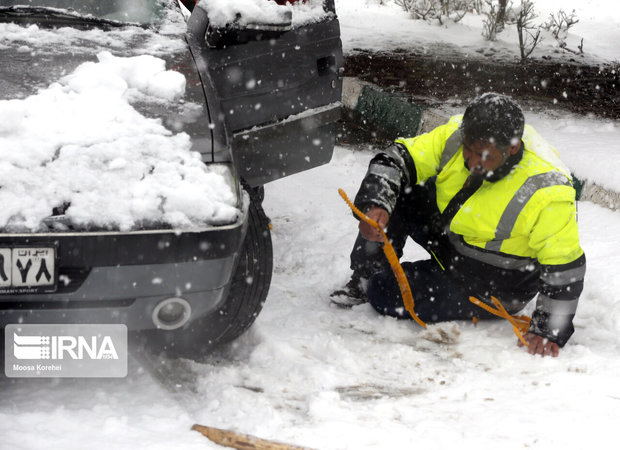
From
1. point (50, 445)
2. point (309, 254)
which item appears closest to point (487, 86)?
point (309, 254)

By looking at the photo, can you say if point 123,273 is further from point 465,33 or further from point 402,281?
point 465,33

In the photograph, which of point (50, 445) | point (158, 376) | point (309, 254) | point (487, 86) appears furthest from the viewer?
point (487, 86)

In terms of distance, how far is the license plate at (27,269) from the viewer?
2.21 metres

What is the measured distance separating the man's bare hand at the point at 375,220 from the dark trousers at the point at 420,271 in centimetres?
34

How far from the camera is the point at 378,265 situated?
148 inches

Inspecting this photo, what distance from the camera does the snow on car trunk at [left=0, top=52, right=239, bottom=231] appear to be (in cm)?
227

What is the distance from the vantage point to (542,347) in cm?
313

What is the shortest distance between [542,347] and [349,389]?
0.90 m

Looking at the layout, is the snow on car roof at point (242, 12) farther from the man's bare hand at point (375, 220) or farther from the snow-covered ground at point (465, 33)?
the snow-covered ground at point (465, 33)

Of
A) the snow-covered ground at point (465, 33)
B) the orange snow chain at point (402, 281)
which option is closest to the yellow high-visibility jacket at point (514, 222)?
the orange snow chain at point (402, 281)

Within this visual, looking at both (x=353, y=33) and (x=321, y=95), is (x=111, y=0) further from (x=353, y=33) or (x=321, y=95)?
(x=353, y=33)

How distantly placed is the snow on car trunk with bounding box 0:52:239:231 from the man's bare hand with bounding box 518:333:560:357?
60.0 inches

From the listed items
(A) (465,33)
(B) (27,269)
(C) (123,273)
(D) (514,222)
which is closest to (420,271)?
(D) (514,222)

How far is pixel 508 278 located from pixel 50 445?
2140mm
